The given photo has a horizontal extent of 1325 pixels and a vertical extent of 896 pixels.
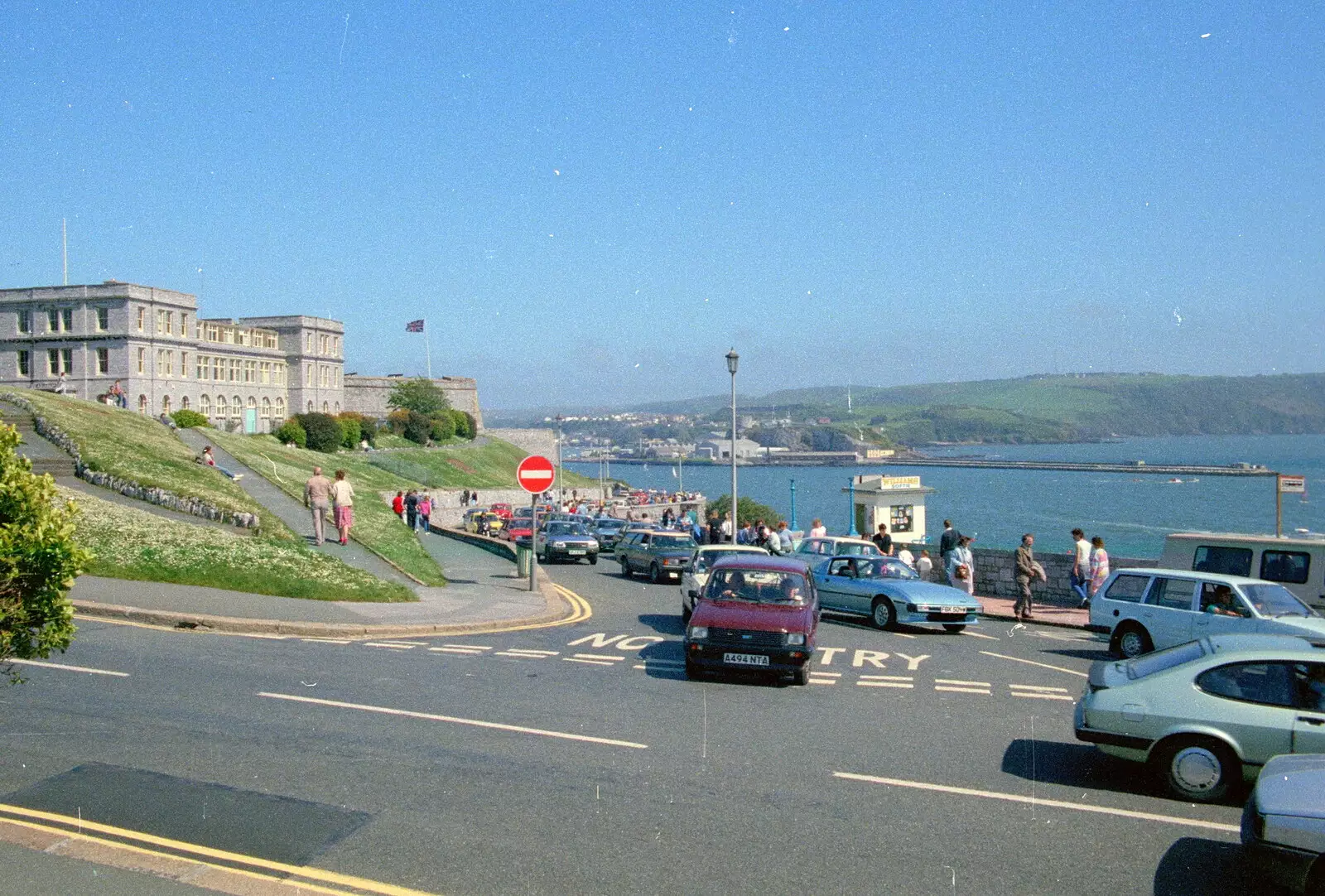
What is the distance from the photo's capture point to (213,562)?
19547mm

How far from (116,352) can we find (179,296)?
320 inches

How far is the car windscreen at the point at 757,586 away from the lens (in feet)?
49.1

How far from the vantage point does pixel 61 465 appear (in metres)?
26.7

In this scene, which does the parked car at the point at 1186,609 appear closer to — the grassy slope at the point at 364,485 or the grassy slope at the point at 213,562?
the grassy slope at the point at 213,562

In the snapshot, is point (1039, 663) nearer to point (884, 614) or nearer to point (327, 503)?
point (884, 614)

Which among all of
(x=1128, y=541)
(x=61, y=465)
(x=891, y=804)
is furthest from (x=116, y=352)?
(x=891, y=804)

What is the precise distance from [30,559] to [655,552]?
22.5 m

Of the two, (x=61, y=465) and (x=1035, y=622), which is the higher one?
(x=61, y=465)

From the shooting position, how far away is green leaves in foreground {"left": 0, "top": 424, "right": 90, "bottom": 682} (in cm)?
762

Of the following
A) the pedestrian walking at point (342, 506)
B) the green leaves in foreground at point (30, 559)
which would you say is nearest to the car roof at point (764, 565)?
the green leaves in foreground at point (30, 559)

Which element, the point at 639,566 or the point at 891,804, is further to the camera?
the point at 639,566

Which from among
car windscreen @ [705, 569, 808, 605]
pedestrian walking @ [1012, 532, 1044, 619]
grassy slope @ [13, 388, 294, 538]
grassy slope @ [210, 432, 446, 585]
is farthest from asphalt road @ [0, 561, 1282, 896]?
grassy slope @ [13, 388, 294, 538]

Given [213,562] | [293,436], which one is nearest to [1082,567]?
[213,562]

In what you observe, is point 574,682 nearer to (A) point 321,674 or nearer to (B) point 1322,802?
(A) point 321,674
